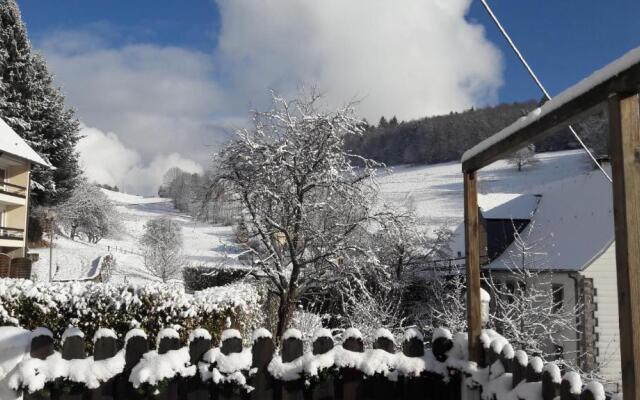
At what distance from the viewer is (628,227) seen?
5.67ft

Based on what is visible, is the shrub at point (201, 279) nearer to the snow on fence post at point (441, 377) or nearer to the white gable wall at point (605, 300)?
the white gable wall at point (605, 300)

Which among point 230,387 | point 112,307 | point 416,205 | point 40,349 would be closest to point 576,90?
point 230,387

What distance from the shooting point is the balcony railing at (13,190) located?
983 inches

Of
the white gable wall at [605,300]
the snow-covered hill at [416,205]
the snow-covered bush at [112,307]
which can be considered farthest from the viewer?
the snow-covered hill at [416,205]

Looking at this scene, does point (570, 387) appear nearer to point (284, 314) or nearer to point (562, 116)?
point (562, 116)

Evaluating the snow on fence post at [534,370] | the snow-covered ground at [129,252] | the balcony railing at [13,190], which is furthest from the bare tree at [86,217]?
the snow on fence post at [534,370]

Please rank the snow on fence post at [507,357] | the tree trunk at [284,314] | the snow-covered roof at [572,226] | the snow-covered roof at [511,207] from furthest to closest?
1. the snow-covered roof at [511,207]
2. the snow-covered roof at [572,226]
3. the tree trunk at [284,314]
4. the snow on fence post at [507,357]

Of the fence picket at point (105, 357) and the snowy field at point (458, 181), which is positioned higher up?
the snowy field at point (458, 181)

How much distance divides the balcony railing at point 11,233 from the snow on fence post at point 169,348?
85.3 ft

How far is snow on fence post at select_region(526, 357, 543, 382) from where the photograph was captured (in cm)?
259

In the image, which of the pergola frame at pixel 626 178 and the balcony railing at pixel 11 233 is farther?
the balcony railing at pixel 11 233

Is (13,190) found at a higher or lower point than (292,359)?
higher

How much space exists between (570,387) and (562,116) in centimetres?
120

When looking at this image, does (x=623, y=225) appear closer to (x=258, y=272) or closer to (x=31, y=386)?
(x=31, y=386)
